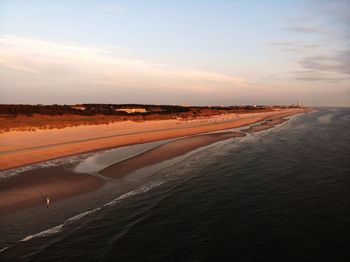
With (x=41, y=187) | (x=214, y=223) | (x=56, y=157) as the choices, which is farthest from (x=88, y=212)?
(x=56, y=157)

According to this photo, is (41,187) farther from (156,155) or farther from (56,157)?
(156,155)

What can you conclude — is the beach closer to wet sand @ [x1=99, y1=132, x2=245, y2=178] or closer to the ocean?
wet sand @ [x1=99, y1=132, x2=245, y2=178]

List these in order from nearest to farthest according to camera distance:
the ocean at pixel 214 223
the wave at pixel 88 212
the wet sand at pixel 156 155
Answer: the ocean at pixel 214 223 < the wave at pixel 88 212 < the wet sand at pixel 156 155

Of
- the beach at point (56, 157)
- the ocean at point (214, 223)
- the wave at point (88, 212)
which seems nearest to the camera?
the ocean at point (214, 223)

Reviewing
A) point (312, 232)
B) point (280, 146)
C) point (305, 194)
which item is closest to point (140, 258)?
point (312, 232)

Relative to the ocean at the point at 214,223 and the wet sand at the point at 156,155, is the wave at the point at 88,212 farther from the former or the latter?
the wet sand at the point at 156,155

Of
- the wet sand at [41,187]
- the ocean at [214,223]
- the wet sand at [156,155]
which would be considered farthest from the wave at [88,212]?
the wet sand at [156,155]

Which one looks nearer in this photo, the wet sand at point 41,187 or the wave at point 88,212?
the wave at point 88,212

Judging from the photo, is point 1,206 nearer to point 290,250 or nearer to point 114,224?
point 114,224
